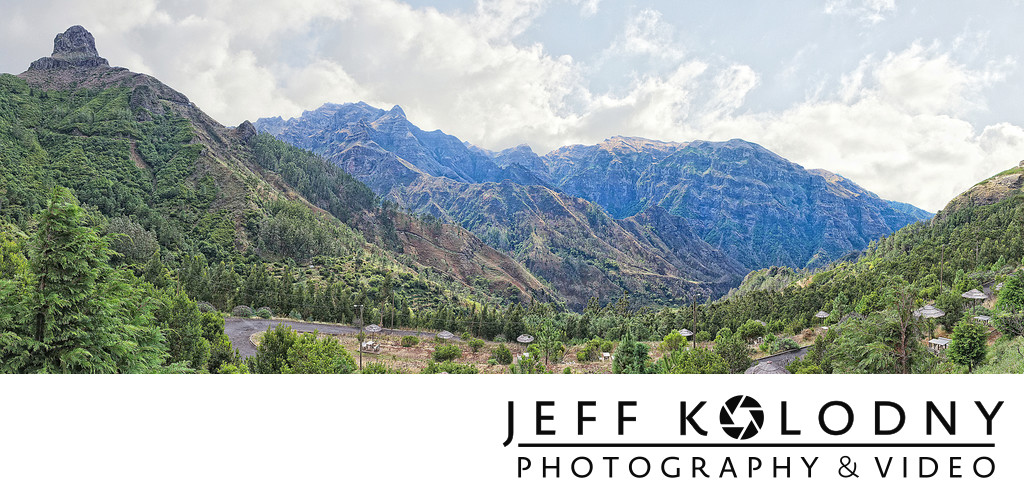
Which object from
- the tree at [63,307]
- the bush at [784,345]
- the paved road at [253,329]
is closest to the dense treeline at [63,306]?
the tree at [63,307]

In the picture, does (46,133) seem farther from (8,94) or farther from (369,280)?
(369,280)

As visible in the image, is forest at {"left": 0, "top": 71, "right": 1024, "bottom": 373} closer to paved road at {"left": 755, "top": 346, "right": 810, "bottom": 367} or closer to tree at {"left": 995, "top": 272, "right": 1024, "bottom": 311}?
tree at {"left": 995, "top": 272, "right": 1024, "bottom": 311}

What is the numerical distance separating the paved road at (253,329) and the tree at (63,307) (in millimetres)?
A: 18583

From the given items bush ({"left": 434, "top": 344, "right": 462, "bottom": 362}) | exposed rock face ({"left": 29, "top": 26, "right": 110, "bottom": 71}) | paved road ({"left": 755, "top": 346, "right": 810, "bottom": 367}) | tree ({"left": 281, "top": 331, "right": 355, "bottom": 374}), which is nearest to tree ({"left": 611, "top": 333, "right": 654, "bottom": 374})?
bush ({"left": 434, "top": 344, "right": 462, "bottom": 362})

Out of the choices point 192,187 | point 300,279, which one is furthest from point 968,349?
point 192,187

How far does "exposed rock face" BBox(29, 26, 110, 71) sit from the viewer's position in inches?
3661

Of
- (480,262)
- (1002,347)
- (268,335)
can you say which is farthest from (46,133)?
(1002,347)

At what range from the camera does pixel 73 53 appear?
317 ft

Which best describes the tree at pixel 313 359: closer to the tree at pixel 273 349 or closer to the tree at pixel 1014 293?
the tree at pixel 273 349

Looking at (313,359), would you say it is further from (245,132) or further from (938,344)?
(245,132)

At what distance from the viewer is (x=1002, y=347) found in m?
16.1

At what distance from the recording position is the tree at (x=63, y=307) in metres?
6.12

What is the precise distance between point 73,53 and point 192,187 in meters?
65.4
